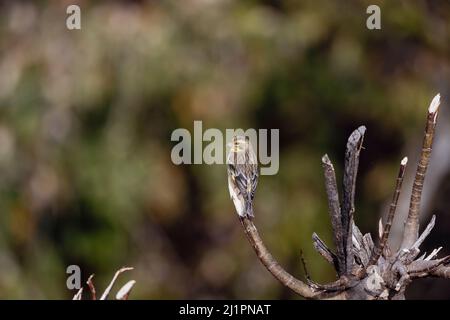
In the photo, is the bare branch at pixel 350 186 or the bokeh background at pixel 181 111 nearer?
the bare branch at pixel 350 186

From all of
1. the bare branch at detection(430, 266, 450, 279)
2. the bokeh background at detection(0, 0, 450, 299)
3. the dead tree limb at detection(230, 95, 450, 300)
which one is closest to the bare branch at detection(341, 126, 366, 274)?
the dead tree limb at detection(230, 95, 450, 300)

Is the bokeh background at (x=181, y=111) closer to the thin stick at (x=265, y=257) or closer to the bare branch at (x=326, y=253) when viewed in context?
the bare branch at (x=326, y=253)

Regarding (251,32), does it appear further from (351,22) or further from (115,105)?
(115,105)

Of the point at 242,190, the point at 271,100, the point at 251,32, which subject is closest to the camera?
the point at 242,190

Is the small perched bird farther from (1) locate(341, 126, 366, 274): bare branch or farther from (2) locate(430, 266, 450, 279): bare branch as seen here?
(2) locate(430, 266, 450, 279): bare branch

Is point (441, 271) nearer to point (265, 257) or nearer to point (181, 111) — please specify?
point (265, 257)

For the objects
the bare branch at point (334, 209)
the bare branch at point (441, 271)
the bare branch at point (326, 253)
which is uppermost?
the bare branch at point (334, 209)

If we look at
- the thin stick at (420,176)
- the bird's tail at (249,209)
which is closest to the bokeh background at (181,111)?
the thin stick at (420,176)
